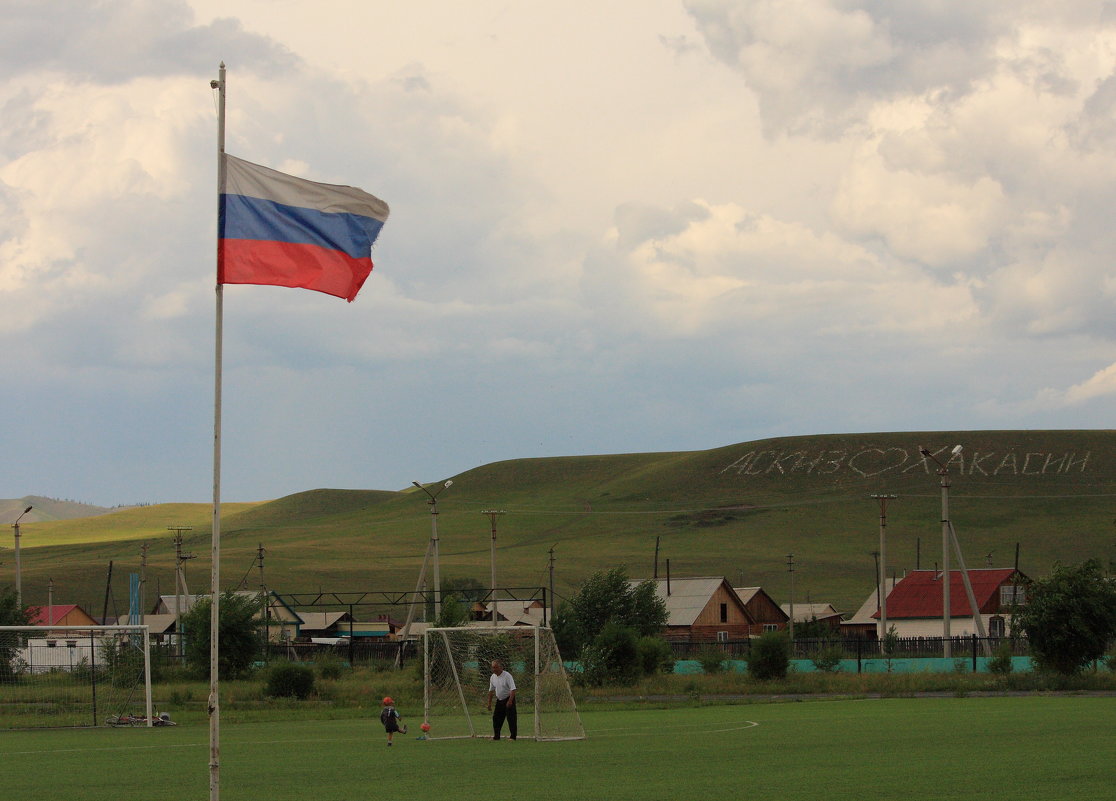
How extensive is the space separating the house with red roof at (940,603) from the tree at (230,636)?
51.2 meters

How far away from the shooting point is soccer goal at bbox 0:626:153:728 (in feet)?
130

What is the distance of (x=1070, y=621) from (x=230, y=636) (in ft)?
117

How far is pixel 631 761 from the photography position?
75.6ft

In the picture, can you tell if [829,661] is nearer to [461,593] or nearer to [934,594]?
[934,594]

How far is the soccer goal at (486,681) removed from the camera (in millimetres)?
31125

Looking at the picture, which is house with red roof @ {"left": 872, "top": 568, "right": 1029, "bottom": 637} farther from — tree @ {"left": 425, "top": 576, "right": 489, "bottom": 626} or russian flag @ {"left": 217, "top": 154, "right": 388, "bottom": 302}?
russian flag @ {"left": 217, "top": 154, "right": 388, "bottom": 302}

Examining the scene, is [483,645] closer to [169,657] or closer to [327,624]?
[169,657]

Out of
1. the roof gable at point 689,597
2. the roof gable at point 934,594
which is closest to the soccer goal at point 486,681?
the roof gable at point 689,597

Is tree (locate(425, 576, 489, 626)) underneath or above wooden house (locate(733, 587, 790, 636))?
above

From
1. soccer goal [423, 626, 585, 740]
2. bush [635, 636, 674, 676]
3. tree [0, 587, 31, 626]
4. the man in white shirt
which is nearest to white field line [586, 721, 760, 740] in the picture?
soccer goal [423, 626, 585, 740]

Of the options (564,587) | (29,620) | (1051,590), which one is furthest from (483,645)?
(564,587)

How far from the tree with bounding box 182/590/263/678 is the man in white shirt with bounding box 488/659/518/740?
35.5m

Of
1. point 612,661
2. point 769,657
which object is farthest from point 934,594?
point 612,661

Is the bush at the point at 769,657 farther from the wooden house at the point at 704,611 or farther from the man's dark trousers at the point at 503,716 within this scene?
the wooden house at the point at 704,611
